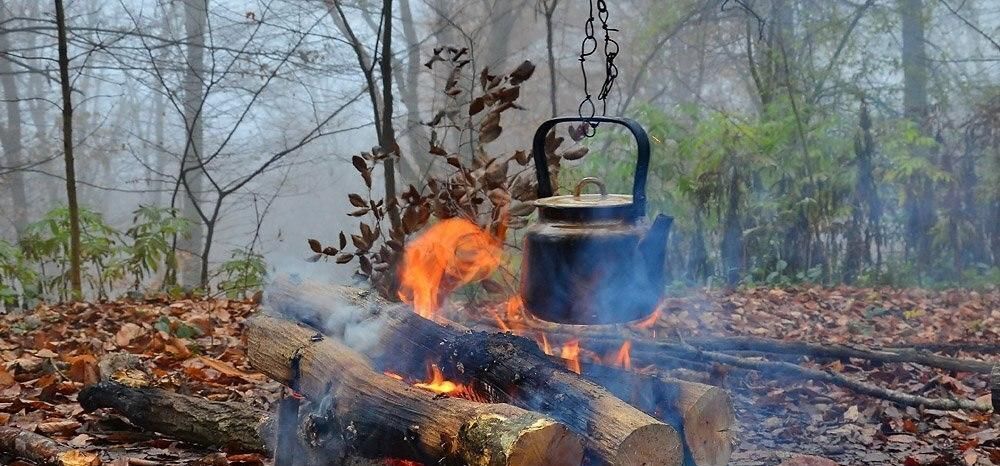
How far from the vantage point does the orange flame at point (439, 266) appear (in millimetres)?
3398

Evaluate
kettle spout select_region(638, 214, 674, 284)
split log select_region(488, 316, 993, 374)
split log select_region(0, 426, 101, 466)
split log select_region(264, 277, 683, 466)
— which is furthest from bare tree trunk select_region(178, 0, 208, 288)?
kettle spout select_region(638, 214, 674, 284)

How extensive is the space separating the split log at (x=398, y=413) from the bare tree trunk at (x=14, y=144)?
295 inches

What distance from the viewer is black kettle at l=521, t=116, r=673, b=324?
2590 millimetres

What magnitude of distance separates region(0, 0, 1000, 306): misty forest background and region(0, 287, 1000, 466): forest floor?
2.10m

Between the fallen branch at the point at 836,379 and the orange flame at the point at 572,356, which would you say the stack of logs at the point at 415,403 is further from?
the fallen branch at the point at 836,379

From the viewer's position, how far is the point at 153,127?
9836mm

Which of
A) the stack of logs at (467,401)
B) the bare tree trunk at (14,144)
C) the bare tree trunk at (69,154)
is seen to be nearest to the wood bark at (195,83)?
the bare tree trunk at (69,154)

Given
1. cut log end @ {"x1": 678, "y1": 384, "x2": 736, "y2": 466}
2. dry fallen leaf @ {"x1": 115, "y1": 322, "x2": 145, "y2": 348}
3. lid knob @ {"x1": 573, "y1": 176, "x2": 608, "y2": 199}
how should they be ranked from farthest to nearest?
dry fallen leaf @ {"x1": 115, "y1": 322, "x2": 145, "y2": 348} → lid knob @ {"x1": 573, "y1": 176, "x2": 608, "y2": 199} → cut log end @ {"x1": 678, "y1": 384, "x2": 736, "y2": 466}

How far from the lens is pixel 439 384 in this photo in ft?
8.41

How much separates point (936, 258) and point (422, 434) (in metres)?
8.53

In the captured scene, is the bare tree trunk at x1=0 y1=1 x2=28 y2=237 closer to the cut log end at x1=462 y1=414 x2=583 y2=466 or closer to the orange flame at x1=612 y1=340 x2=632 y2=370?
the orange flame at x1=612 y1=340 x2=632 y2=370

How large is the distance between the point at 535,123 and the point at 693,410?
9.20 m

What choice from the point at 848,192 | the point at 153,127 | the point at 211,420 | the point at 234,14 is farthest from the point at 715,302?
the point at 153,127

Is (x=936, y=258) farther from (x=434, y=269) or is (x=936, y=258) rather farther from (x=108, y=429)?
(x=108, y=429)
